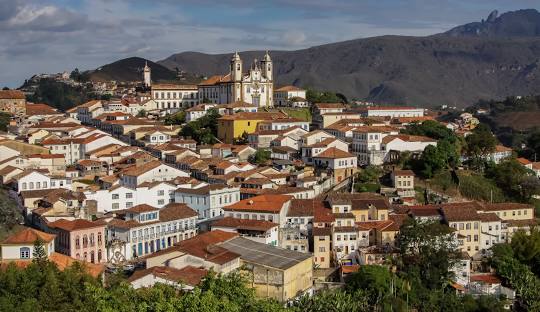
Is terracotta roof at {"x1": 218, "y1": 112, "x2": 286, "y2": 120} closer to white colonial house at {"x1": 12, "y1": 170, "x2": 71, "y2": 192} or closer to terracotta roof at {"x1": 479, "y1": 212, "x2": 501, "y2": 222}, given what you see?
white colonial house at {"x1": 12, "y1": 170, "x2": 71, "y2": 192}

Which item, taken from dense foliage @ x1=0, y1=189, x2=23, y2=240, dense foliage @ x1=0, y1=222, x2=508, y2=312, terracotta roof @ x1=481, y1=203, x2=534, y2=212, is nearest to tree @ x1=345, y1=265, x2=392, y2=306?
dense foliage @ x1=0, y1=222, x2=508, y2=312

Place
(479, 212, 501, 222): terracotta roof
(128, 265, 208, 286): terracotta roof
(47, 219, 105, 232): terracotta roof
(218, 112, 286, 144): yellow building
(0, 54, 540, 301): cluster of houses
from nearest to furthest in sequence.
Result: (128, 265, 208, 286): terracotta roof → (0, 54, 540, 301): cluster of houses → (47, 219, 105, 232): terracotta roof → (479, 212, 501, 222): terracotta roof → (218, 112, 286, 144): yellow building

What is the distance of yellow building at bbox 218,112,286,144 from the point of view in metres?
43.2

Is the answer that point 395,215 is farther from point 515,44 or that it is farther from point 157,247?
point 515,44

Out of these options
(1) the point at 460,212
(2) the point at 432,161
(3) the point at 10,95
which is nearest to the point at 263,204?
(1) the point at 460,212

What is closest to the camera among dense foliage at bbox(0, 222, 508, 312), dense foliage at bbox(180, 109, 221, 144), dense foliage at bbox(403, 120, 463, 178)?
dense foliage at bbox(0, 222, 508, 312)

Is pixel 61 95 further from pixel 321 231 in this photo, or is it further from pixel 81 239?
pixel 321 231

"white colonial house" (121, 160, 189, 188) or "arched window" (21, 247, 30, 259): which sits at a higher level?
"white colonial house" (121, 160, 189, 188)

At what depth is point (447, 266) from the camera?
2619cm

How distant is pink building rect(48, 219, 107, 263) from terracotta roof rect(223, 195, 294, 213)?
5287mm

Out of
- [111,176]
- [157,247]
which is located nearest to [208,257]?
[157,247]

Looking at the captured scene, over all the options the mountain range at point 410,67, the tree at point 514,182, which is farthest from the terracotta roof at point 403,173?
the mountain range at point 410,67

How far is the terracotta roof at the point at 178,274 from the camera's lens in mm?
21328

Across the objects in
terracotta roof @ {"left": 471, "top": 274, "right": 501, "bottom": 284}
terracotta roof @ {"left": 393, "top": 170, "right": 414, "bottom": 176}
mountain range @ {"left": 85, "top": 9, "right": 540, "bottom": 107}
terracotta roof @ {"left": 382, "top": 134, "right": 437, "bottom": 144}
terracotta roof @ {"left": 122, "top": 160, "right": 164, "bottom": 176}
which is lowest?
terracotta roof @ {"left": 471, "top": 274, "right": 501, "bottom": 284}
